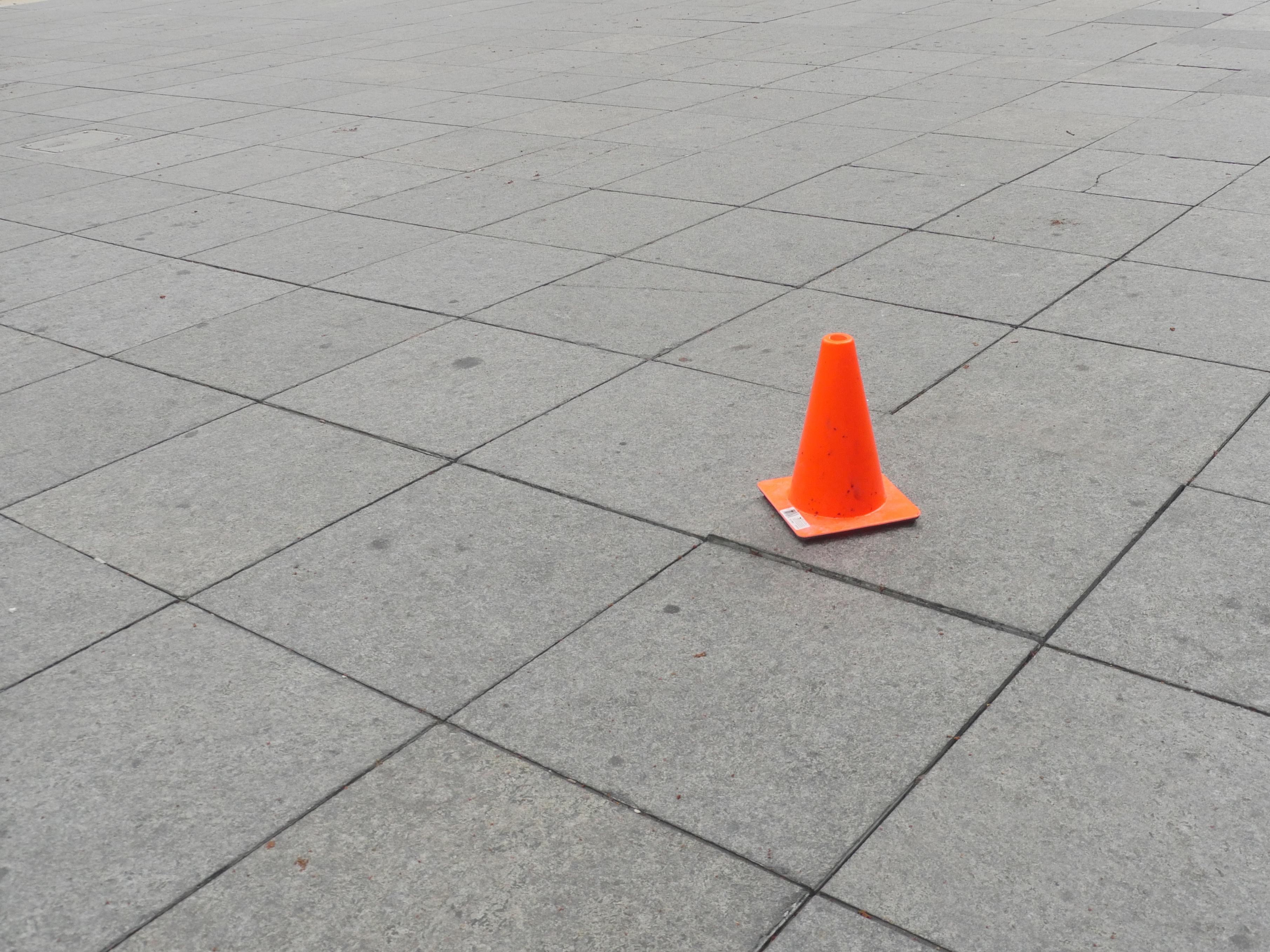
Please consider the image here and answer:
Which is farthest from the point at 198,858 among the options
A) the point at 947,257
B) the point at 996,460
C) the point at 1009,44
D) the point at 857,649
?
the point at 1009,44

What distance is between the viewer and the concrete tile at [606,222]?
24.8 ft

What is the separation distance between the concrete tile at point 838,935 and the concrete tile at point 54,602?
8.08ft

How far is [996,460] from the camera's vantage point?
469 centimetres

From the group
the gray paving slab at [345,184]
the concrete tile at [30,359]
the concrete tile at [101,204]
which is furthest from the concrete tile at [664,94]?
the concrete tile at [30,359]

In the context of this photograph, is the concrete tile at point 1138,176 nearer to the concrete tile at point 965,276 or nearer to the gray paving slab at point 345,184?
the concrete tile at point 965,276

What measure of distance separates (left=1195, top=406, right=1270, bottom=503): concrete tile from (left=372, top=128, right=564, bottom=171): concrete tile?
20.4 feet

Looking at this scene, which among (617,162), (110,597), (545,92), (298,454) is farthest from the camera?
(545,92)

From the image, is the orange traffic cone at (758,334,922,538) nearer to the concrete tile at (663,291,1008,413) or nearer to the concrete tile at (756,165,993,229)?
the concrete tile at (663,291,1008,413)

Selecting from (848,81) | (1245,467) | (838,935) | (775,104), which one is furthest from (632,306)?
(848,81)

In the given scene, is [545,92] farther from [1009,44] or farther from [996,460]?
[996,460]

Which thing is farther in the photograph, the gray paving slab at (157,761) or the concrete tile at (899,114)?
the concrete tile at (899,114)

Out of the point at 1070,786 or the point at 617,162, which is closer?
the point at 1070,786

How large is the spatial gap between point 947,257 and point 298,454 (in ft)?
12.4

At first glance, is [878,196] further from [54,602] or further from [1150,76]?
[54,602]
